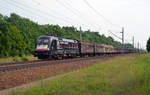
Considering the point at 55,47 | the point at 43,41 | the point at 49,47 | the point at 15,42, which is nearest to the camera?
the point at 49,47

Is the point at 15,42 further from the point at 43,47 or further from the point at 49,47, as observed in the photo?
the point at 49,47

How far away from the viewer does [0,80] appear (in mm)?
11133

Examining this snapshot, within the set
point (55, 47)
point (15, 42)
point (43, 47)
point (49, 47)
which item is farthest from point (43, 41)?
point (15, 42)

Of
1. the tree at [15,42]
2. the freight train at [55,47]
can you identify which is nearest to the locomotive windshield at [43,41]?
the freight train at [55,47]

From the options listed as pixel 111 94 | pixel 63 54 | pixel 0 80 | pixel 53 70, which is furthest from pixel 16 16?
pixel 111 94

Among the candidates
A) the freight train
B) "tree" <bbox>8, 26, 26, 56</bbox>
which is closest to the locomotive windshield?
the freight train

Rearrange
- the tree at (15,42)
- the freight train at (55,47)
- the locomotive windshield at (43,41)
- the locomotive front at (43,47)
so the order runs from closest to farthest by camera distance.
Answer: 1. the locomotive front at (43,47)
2. the freight train at (55,47)
3. the locomotive windshield at (43,41)
4. the tree at (15,42)

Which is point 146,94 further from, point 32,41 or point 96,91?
point 32,41

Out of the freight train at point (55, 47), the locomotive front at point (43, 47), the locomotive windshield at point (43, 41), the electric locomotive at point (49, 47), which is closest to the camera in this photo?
the locomotive front at point (43, 47)

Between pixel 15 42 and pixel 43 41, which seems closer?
pixel 43 41

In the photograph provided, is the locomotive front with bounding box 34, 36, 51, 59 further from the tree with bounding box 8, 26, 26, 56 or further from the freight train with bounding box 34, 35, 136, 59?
the tree with bounding box 8, 26, 26, 56

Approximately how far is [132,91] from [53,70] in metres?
8.79

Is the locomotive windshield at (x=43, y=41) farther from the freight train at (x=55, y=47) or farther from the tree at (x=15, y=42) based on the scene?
the tree at (x=15, y=42)

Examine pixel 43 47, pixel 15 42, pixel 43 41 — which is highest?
pixel 15 42
